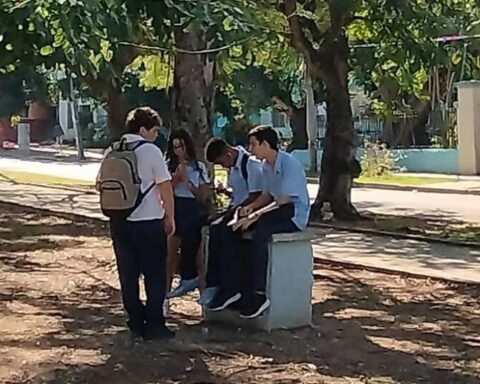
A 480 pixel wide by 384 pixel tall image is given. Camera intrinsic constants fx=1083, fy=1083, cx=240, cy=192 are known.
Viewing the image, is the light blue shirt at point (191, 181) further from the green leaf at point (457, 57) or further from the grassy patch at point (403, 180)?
the grassy patch at point (403, 180)

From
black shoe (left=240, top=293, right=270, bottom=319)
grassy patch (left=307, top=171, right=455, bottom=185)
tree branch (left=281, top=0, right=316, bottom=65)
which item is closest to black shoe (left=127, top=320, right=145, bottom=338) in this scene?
black shoe (left=240, top=293, right=270, bottom=319)

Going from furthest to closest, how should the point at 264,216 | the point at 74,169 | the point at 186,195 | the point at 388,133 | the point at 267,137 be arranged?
1. the point at 388,133
2. the point at 74,169
3. the point at 186,195
4. the point at 267,137
5. the point at 264,216

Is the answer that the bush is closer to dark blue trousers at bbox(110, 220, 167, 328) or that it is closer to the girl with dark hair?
the girl with dark hair

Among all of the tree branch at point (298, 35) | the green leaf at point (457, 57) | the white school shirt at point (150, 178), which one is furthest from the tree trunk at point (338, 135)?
the white school shirt at point (150, 178)

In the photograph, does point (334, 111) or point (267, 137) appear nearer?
point (267, 137)

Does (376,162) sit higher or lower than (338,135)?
lower

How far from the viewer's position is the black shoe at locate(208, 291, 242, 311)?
331 inches

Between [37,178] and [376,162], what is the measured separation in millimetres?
11368

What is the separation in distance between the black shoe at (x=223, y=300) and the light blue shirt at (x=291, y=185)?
74 centimetres

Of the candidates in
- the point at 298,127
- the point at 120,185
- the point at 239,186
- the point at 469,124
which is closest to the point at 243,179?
the point at 239,186

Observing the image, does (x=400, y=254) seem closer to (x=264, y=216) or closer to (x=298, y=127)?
(x=264, y=216)

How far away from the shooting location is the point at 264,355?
7.53 metres

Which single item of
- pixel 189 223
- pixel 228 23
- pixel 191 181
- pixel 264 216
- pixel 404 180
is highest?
pixel 228 23

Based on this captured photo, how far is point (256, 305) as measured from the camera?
827 cm
